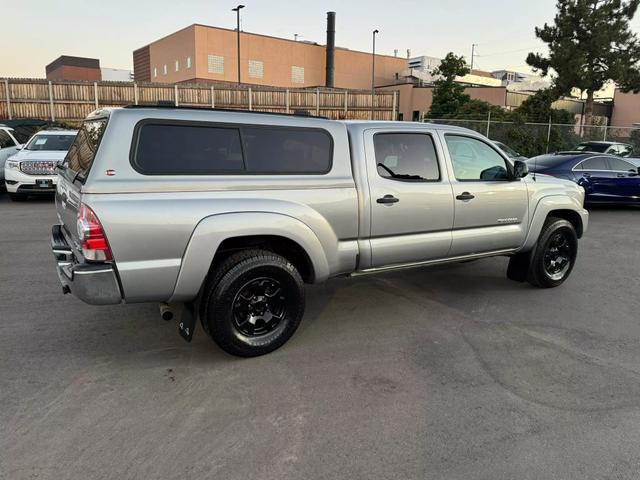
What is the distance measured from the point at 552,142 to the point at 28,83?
25663 millimetres

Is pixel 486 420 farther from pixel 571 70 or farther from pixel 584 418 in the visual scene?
pixel 571 70

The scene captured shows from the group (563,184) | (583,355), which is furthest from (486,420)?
(563,184)

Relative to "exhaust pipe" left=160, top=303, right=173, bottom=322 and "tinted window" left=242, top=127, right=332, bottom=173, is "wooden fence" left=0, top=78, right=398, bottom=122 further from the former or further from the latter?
"exhaust pipe" left=160, top=303, right=173, bottom=322

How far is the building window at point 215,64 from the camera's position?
6122cm

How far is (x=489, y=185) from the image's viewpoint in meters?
5.38

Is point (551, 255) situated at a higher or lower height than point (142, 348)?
higher

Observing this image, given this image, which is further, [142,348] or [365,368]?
[142,348]

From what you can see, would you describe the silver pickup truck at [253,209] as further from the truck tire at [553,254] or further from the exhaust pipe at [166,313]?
the truck tire at [553,254]

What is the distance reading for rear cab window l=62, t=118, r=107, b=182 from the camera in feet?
12.1

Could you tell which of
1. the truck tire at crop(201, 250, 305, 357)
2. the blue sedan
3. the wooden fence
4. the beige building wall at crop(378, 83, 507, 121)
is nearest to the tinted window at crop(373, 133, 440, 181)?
the truck tire at crop(201, 250, 305, 357)

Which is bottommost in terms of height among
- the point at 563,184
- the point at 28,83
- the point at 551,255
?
the point at 551,255

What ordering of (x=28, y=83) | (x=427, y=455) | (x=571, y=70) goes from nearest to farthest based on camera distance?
(x=427, y=455), (x=28, y=83), (x=571, y=70)

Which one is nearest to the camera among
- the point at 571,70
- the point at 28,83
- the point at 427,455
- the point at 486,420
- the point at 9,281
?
the point at 427,455

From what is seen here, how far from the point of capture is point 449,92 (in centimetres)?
4312
